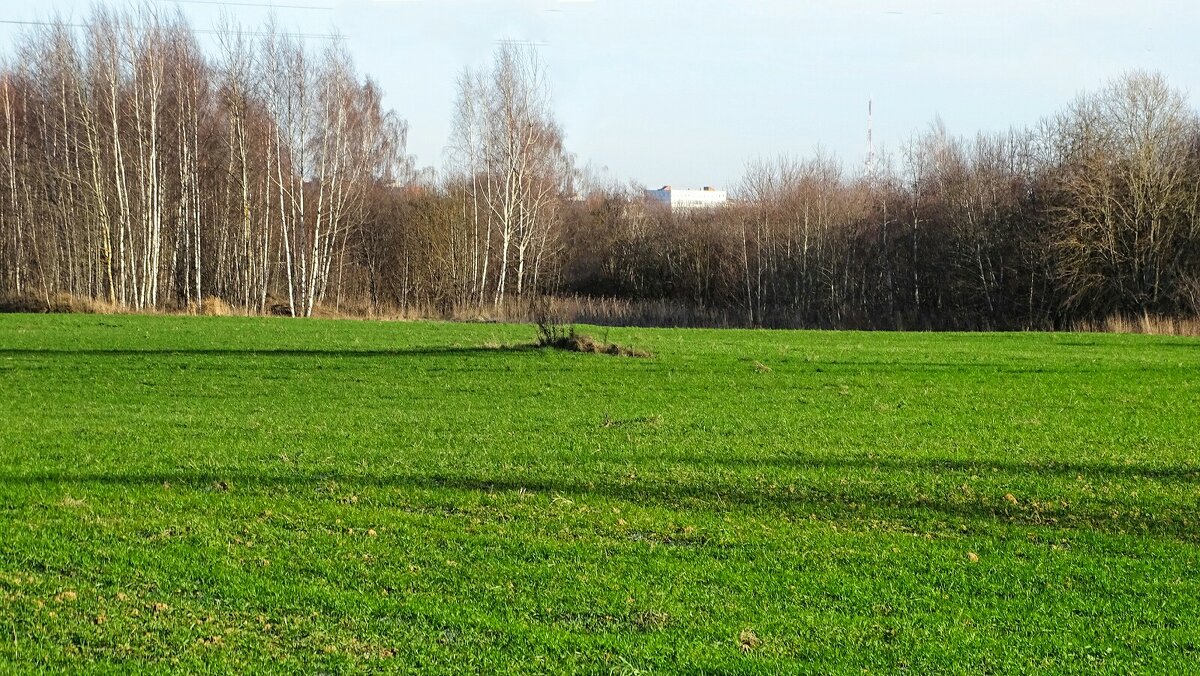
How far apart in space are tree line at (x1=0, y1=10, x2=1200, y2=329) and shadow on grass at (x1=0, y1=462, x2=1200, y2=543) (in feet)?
113

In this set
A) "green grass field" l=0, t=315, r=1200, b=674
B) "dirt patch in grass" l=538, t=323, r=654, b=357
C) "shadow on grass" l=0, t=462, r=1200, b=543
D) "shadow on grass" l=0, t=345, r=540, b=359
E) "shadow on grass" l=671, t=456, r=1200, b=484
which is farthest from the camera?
"dirt patch in grass" l=538, t=323, r=654, b=357

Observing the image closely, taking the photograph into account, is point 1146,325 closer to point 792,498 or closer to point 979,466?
point 979,466

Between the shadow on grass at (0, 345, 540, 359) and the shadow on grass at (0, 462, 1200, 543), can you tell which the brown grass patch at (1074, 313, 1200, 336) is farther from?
the shadow on grass at (0, 462, 1200, 543)

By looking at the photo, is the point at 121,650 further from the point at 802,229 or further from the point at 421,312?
the point at 802,229

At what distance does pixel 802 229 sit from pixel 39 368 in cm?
4597

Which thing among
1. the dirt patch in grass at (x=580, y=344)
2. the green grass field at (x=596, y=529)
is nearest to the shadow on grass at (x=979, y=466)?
the green grass field at (x=596, y=529)

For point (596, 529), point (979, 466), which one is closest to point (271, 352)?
point (979, 466)

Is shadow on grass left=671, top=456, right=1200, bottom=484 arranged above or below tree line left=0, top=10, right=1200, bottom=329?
below

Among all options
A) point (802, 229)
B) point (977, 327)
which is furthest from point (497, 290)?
A: point (977, 327)

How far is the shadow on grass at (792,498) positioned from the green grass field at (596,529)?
0.05 m

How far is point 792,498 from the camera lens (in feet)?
31.9

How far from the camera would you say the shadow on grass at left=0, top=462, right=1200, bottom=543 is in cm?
880

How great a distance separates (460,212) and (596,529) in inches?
2017

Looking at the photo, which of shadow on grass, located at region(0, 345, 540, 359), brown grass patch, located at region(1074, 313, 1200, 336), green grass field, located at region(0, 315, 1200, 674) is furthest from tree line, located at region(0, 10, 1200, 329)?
green grass field, located at region(0, 315, 1200, 674)
